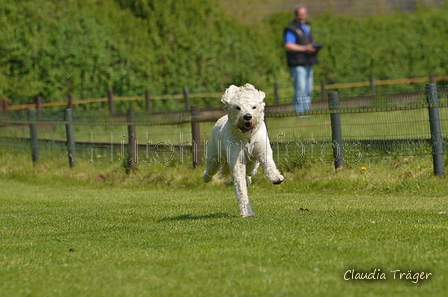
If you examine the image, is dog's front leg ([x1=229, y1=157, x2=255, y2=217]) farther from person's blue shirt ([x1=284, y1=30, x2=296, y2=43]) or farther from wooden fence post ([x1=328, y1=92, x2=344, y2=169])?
person's blue shirt ([x1=284, y1=30, x2=296, y2=43])

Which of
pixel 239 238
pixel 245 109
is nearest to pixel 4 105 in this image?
pixel 245 109

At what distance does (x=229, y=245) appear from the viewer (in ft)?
23.5

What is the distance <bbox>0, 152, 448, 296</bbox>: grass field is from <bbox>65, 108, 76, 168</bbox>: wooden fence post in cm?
284

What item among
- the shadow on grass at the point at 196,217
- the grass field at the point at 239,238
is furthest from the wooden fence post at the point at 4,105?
the shadow on grass at the point at 196,217

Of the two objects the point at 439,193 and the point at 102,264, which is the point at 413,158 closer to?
the point at 439,193

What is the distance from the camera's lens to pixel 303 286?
5469 millimetres

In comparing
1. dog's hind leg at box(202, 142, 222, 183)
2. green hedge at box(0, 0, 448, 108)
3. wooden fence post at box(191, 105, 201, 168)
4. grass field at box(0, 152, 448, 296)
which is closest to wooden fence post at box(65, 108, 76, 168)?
grass field at box(0, 152, 448, 296)

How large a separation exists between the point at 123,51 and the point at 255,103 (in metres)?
18.4

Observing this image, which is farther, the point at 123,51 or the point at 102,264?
the point at 123,51

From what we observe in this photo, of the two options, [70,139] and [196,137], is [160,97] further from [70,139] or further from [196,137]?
[196,137]

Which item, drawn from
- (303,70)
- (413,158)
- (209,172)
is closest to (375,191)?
(413,158)

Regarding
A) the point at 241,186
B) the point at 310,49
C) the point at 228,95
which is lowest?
the point at 241,186

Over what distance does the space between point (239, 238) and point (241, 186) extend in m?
1.75

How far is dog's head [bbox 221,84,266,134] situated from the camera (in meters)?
8.87
